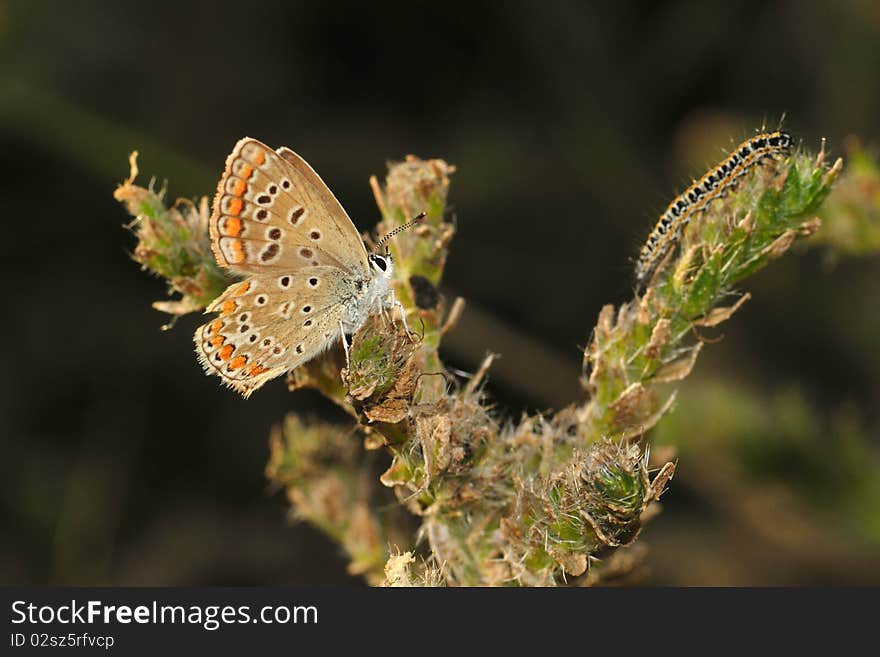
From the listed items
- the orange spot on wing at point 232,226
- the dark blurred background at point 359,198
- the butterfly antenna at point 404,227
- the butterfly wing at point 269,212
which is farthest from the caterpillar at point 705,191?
the dark blurred background at point 359,198

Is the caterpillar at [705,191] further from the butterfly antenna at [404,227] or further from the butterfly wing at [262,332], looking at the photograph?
the butterfly wing at [262,332]

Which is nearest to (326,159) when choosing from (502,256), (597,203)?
(502,256)

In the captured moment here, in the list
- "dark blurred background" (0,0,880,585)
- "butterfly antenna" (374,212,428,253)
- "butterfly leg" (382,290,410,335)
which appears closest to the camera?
"butterfly leg" (382,290,410,335)

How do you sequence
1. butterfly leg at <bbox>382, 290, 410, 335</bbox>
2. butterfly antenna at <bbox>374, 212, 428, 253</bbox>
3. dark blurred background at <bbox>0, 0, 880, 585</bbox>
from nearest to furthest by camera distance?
butterfly leg at <bbox>382, 290, 410, 335</bbox> < butterfly antenna at <bbox>374, 212, 428, 253</bbox> < dark blurred background at <bbox>0, 0, 880, 585</bbox>

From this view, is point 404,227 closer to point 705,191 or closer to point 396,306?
point 396,306

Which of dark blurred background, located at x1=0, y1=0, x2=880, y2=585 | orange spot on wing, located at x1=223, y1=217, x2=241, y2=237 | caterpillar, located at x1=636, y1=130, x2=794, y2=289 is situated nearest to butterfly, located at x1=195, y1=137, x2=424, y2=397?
orange spot on wing, located at x1=223, y1=217, x2=241, y2=237

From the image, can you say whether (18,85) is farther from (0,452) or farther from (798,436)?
(798,436)

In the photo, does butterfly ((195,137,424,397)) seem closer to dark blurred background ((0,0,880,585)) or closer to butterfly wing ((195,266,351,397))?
butterfly wing ((195,266,351,397))

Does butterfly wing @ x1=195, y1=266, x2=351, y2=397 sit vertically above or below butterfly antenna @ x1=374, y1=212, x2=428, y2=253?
below
